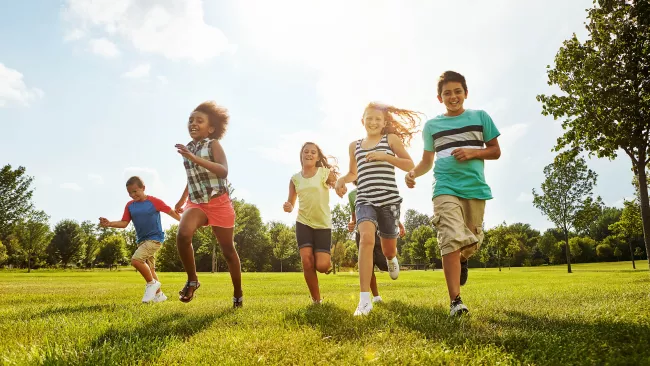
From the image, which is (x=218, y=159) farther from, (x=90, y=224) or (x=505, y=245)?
(x=90, y=224)

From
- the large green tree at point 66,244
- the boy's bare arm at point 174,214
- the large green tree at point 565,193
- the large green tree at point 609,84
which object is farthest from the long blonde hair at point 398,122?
the large green tree at point 66,244

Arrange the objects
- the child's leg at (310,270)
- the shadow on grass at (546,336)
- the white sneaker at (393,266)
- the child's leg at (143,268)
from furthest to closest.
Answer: the child's leg at (143,268) → the white sneaker at (393,266) → the child's leg at (310,270) → the shadow on grass at (546,336)

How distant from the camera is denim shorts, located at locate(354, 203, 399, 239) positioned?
5.78 m

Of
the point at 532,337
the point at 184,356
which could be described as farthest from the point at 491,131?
the point at 184,356

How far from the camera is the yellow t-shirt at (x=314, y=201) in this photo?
6.34 m

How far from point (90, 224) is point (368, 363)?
381 ft

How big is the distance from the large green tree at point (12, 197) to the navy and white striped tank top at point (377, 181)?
4424 cm

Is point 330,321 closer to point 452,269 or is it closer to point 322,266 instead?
point 452,269

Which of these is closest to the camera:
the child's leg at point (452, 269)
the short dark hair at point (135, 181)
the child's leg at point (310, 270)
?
the child's leg at point (452, 269)

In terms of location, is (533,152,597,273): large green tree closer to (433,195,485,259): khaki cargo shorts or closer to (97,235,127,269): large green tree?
(433,195,485,259): khaki cargo shorts

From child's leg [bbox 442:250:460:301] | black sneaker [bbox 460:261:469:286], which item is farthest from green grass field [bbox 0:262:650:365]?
black sneaker [bbox 460:261:469:286]

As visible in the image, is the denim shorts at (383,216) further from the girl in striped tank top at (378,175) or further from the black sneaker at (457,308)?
the black sneaker at (457,308)

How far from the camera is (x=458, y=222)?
4.83 meters

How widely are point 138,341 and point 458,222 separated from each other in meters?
3.47
